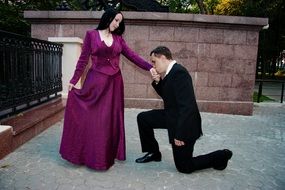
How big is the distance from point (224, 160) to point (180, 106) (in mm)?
1009

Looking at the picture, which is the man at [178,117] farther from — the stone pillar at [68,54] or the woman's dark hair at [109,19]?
the stone pillar at [68,54]

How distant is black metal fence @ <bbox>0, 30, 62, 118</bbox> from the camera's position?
5289 mm

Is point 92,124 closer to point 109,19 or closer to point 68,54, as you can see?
point 109,19

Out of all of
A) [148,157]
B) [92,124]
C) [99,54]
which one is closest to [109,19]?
[99,54]

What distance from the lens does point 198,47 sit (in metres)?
8.90

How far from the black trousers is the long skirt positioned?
1.30ft

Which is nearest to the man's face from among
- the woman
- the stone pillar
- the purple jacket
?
the purple jacket

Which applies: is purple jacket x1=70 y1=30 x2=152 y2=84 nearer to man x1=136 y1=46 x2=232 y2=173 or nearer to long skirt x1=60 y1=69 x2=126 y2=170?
long skirt x1=60 y1=69 x2=126 y2=170

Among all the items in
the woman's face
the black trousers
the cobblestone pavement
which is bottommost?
the cobblestone pavement

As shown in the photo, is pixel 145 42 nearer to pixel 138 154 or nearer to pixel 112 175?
pixel 138 154

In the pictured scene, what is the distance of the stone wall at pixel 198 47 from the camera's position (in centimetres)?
882

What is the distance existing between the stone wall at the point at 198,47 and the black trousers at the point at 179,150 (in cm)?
442

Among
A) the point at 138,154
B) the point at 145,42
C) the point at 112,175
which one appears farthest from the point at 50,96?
the point at 112,175

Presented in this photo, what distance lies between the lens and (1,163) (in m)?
4.41
